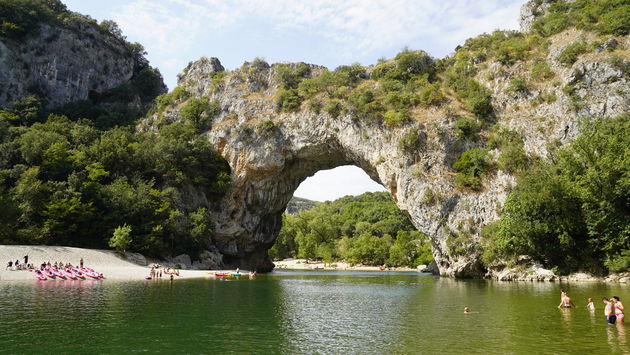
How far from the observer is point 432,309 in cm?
2009

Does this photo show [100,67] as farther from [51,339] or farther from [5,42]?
[51,339]

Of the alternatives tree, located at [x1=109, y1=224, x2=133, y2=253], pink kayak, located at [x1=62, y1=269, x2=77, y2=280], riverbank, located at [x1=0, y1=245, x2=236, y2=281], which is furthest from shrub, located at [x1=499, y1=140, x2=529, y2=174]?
pink kayak, located at [x1=62, y1=269, x2=77, y2=280]

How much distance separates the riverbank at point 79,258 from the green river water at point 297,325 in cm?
1303

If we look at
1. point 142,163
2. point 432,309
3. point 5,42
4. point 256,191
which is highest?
point 5,42

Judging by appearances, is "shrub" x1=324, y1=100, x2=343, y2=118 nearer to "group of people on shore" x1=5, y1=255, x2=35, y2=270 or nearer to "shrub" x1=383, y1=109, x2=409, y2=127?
"shrub" x1=383, y1=109, x2=409, y2=127

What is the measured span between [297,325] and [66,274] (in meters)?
28.0

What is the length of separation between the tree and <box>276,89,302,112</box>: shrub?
26.5 m

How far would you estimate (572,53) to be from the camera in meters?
46.1

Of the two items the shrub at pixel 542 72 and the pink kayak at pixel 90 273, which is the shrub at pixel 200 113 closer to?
the pink kayak at pixel 90 273

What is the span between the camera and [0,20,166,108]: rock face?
65375 mm

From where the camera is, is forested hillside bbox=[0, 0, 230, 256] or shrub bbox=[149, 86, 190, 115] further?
shrub bbox=[149, 86, 190, 115]

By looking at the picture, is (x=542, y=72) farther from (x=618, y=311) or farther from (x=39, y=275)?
(x=39, y=275)

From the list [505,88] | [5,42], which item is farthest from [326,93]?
[5,42]

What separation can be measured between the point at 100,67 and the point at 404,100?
60566 mm
